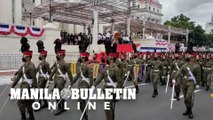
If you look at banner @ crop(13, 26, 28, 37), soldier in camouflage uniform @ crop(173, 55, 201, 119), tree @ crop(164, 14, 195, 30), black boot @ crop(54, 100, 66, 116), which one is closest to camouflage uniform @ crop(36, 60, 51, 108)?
black boot @ crop(54, 100, 66, 116)

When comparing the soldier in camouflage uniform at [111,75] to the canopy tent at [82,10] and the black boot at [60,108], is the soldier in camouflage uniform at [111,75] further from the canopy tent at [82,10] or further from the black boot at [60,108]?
the canopy tent at [82,10]

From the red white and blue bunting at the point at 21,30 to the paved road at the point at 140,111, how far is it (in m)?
8.33

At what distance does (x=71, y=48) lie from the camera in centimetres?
2516

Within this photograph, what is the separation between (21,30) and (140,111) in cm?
1329

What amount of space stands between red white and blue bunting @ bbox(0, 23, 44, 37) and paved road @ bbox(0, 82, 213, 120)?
8330 millimetres

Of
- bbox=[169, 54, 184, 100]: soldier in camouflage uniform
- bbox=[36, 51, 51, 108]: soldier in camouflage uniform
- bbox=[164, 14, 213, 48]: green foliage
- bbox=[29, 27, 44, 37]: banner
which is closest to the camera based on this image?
bbox=[36, 51, 51, 108]: soldier in camouflage uniform

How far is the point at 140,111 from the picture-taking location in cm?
987

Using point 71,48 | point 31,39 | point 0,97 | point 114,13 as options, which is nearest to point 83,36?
point 71,48

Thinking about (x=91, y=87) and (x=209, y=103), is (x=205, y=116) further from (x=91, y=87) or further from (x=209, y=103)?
(x=91, y=87)

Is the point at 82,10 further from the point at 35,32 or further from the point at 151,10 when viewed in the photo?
the point at 151,10

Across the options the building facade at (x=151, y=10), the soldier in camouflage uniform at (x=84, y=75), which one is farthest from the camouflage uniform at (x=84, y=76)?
the building facade at (x=151, y=10)

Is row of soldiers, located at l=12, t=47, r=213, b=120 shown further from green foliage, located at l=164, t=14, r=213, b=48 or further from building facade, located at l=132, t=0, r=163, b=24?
building facade, located at l=132, t=0, r=163, b=24

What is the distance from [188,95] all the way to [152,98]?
3.41m

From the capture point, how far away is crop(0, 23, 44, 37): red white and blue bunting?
772 inches
